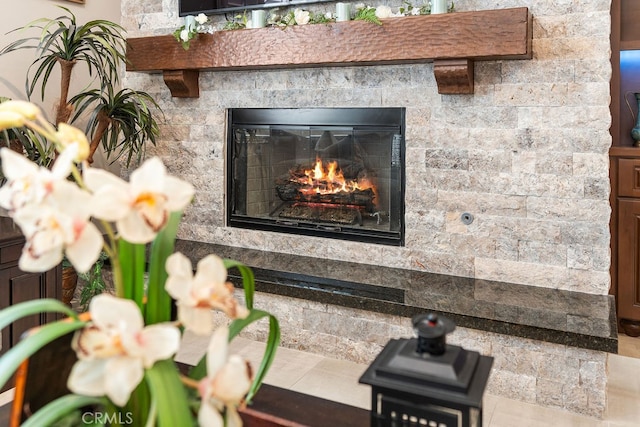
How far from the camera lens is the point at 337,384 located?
2439 mm

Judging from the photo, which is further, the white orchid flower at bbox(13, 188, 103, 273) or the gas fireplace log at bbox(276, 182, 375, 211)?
the gas fireplace log at bbox(276, 182, 375, 211)

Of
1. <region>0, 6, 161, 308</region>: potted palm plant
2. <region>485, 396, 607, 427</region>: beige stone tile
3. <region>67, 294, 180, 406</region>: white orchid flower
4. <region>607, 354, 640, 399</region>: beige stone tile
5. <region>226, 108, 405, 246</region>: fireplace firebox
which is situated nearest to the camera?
<region>67, 294, 180, 406</region>: white orchid flower

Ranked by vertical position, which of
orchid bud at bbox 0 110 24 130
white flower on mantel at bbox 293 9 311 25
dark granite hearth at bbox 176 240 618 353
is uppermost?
white flower on mantel at bbox 293 9 311 25

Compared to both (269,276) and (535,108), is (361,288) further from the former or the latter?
(535,108)

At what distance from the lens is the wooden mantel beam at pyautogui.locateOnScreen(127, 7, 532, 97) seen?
2.46 meters

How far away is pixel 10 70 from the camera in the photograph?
317cm

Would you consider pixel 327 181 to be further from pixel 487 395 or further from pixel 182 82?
pixel 487 395

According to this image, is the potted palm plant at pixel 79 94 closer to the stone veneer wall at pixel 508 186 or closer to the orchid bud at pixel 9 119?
the stone veneer wall at pixel 508 186

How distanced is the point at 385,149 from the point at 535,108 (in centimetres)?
78

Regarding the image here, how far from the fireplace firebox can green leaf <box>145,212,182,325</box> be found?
233 centimetres

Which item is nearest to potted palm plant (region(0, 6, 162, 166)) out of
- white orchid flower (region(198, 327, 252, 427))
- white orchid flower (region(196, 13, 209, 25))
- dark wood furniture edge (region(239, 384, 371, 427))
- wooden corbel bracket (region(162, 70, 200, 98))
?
wooden corbel bracket (region(162, 70, 200, 98))

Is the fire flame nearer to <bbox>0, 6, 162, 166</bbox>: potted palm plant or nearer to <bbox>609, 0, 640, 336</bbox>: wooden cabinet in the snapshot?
<bbox>0, 6, 162, 166</bbox>: potted palm plant

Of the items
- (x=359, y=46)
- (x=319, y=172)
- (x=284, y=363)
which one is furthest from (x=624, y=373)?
(x=359, y=46)

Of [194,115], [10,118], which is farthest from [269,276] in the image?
[10,118]
